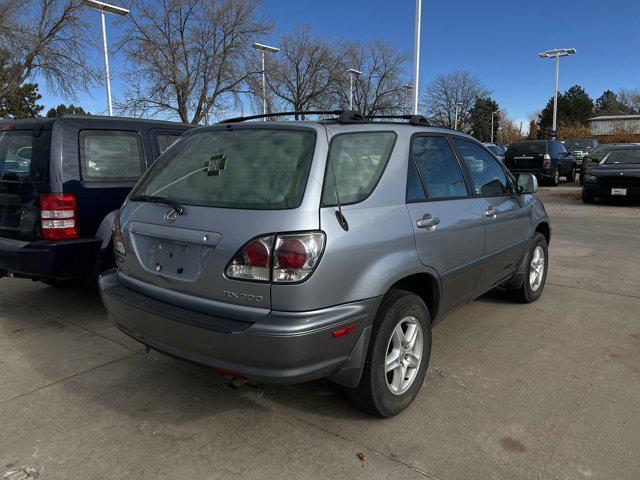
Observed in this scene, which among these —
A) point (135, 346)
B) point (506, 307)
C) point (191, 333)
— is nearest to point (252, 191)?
point (191, 333)

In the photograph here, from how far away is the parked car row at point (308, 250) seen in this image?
2311mm

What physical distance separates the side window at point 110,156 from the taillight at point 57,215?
0.92 feet

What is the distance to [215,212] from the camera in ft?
8.27

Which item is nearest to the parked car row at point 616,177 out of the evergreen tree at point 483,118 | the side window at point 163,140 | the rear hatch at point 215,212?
the side window at point 163,140

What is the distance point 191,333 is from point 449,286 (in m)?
1.73

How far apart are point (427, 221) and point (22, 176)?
3.41 m

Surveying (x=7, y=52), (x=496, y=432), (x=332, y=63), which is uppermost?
(x=332, y=63)

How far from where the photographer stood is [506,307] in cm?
482

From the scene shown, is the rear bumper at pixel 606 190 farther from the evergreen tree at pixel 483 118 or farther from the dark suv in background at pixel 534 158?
the evergreen tree at pixel 483 118

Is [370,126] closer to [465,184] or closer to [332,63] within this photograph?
[465,184]

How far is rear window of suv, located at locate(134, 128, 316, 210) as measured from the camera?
2475 mm

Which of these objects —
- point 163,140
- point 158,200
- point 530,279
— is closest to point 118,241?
point 158,200

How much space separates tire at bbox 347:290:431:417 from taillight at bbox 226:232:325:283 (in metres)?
0.59

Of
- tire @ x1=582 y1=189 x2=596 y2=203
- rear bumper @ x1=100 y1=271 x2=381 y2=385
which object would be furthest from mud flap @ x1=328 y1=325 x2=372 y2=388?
tire @ x1=582 y1=189 x2=596 y2=203
